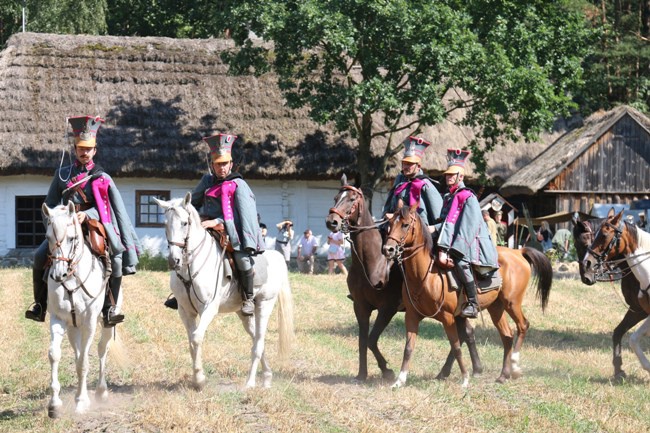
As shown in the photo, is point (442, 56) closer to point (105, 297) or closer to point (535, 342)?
point (535, 342)

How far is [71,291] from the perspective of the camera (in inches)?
332

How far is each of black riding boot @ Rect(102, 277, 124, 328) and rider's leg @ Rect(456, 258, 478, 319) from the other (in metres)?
3.49

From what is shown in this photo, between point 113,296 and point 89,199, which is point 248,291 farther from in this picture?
point 89,199

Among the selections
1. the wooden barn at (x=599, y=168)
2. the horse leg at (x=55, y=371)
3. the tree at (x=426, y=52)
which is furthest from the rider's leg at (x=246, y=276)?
the wooden barn at (x=599, y=168)

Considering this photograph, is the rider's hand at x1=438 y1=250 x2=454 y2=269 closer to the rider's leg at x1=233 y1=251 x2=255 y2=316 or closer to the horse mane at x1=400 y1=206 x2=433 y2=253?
the horse mane at x1=400 y1=206 x2=433 y2=253

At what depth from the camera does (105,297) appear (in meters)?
9.11

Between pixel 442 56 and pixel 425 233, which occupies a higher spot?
pixel 442 56

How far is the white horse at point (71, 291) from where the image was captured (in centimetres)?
822

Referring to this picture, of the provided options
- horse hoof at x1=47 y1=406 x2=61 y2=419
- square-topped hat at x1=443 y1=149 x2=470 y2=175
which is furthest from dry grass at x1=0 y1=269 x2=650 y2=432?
square-topped hat at x1=443 y1=149 x2=470 y2=175

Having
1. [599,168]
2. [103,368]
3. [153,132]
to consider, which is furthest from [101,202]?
[599,168]

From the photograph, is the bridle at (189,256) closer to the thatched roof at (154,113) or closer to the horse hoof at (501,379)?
the horse hoof at (501,379)

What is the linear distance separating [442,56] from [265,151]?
6.55 metres

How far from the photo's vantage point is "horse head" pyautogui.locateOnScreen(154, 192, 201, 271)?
881cm

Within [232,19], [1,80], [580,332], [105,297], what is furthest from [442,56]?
[105,297]
